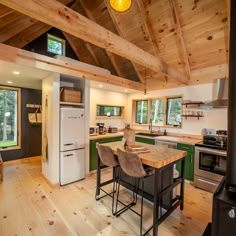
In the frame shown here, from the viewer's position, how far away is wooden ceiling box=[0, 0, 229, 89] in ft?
9.31

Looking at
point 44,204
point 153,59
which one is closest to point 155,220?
point 44,204

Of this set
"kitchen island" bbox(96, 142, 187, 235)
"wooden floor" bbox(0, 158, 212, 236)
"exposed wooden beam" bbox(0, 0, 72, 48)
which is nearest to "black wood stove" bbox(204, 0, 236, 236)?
"kitchen island" bbox(96, 142, 187, 235)

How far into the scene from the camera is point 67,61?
311 cm

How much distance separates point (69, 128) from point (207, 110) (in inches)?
132

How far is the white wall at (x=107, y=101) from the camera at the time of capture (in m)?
4.59

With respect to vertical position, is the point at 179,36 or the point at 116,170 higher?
the point at 179,36

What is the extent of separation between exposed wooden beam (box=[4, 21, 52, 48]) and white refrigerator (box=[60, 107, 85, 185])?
190cm

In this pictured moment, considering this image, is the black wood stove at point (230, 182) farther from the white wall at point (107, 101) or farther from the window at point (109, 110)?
the window at point (109, 110)

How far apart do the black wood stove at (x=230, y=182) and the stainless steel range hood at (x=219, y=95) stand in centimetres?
235

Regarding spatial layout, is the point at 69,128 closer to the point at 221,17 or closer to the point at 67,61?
the point at 67,61

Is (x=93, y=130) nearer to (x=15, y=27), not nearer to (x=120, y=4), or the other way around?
(x=15, y=27)

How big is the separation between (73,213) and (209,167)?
269cm

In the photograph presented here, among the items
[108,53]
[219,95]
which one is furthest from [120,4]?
[219,95]

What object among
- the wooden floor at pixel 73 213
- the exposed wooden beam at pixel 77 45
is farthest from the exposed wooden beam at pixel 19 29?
the wooden floor at pixel 73 213
